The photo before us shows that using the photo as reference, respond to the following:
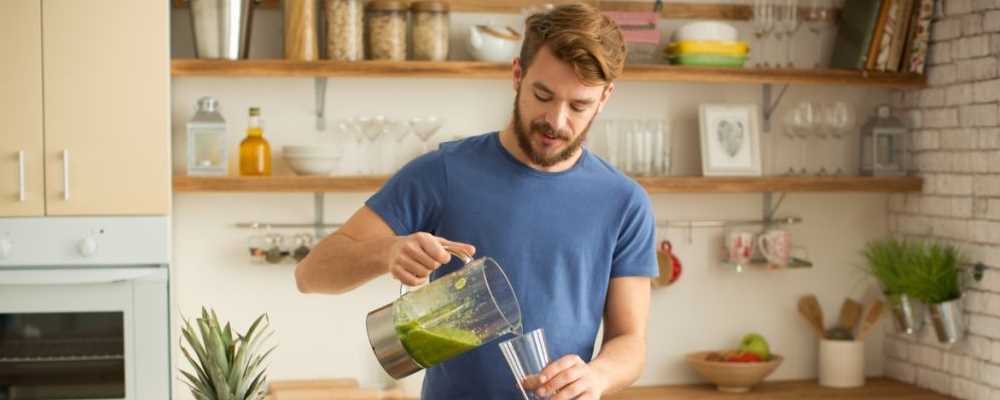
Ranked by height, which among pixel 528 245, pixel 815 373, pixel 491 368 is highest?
pixel 528 245

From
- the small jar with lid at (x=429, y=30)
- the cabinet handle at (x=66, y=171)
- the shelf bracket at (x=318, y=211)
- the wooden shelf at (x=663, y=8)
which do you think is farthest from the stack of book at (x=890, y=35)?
the cabinet handle at (x=66, y=171)

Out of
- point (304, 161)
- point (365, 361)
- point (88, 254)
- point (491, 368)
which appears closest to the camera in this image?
point (491, 368)

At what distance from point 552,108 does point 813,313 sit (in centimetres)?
247

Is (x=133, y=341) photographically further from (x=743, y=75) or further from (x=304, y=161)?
(x=743, y=75)

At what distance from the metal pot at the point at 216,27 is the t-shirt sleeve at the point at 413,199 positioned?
1.59 metres

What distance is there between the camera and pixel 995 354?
156 inches

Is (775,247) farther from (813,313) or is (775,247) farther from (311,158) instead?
(311,158)

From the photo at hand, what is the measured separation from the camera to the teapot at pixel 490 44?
3979mm

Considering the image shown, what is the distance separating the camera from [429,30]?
395 cm

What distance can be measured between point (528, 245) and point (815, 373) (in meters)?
2.47

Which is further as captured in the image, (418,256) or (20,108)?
(20,108)

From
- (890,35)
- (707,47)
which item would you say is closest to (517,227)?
(707,47)

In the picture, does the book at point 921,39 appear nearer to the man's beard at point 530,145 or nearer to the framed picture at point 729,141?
the framed picture at point 729,141

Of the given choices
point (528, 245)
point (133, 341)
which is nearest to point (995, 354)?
point (528, 245)
